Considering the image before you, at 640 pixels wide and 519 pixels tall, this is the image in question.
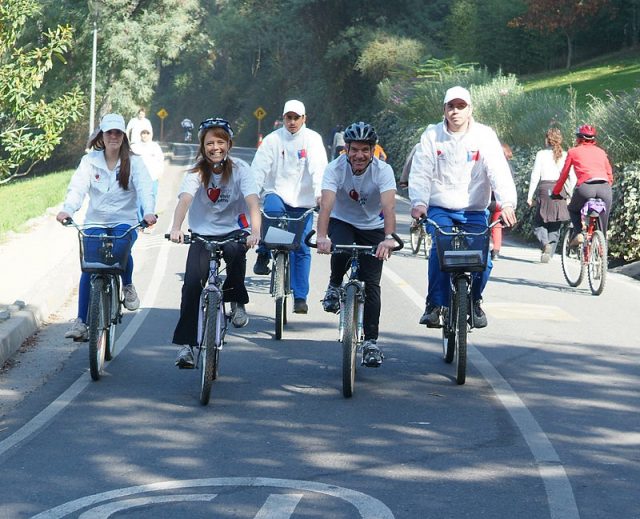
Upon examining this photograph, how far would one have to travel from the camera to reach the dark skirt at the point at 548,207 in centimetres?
1833

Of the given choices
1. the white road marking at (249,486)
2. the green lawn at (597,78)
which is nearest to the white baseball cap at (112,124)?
the white road marking at (249,486)

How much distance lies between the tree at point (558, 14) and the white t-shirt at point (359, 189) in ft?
150

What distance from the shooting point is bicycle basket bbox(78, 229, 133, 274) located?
9.31m

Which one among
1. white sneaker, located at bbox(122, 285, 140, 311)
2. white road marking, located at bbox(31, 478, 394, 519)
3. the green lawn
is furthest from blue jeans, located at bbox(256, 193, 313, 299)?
the green lawn

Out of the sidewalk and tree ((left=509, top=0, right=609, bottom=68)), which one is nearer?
the sidewalk

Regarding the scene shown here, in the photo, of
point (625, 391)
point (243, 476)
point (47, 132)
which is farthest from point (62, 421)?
point (47, 132)

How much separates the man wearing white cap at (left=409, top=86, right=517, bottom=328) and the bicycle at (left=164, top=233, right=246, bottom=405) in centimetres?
152

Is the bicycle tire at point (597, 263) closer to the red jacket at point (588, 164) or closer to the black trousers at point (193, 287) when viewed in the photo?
the red jacket at point (588, 164)

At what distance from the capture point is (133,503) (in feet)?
20.1

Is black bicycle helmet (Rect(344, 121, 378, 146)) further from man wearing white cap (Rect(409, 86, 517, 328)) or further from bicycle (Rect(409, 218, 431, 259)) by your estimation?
bicycle (Rect(409, 218, 431, 259))

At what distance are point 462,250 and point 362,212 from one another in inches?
31.3

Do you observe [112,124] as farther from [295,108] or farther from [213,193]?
[295,108]

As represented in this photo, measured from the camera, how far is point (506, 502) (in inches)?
242

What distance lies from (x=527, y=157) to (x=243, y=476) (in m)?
18.8
